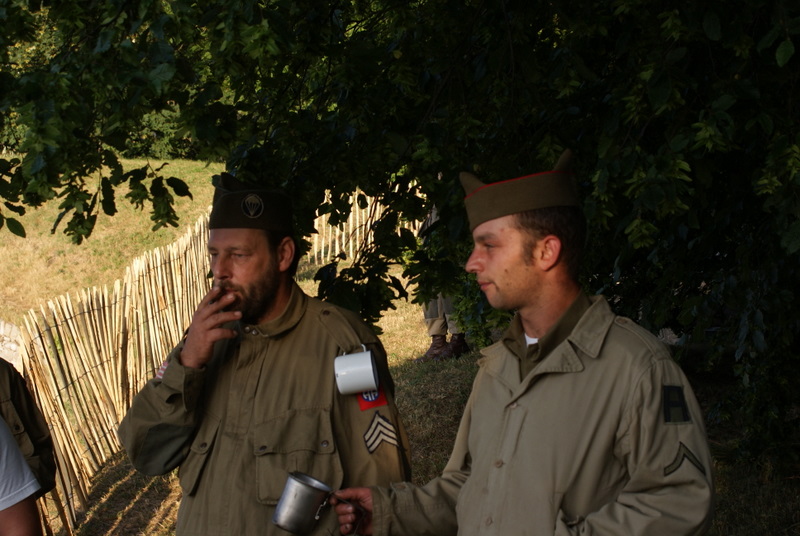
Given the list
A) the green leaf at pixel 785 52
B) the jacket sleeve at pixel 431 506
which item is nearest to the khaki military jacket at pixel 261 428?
the jacket sleeve at pixel 431 506

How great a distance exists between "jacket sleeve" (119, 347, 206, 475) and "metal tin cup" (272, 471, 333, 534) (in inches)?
17.1

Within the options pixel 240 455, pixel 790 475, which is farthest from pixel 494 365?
pixel 790 475

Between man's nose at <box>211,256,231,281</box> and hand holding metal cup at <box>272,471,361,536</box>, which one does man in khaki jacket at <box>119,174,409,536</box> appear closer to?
man's nose at <box>211,256,231,281</box>

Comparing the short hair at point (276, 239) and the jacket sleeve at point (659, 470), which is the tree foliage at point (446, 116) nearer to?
the short hair at point (276, 239)

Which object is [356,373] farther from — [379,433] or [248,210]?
[248,210]

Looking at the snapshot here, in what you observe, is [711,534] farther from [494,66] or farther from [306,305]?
[306,305]

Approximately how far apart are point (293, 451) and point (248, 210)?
752mm

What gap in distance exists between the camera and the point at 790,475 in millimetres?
6191

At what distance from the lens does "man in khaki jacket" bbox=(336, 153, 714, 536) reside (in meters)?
1.89

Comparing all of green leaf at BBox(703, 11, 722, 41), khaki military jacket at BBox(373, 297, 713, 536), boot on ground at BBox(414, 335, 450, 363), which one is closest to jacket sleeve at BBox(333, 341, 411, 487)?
khaki military jacket at BBox(373, 297, 713, 536)

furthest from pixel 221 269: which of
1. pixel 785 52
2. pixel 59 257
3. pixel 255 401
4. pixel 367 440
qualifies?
pixel 59 257

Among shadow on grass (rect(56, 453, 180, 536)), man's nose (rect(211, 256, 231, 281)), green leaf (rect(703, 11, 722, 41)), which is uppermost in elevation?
green leaf (rect(703, 11, 722, 41))

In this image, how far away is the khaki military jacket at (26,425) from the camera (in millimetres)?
2822

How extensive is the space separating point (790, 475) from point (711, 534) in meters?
1.00
